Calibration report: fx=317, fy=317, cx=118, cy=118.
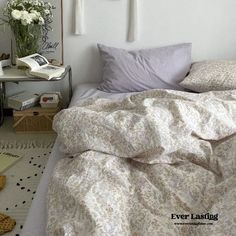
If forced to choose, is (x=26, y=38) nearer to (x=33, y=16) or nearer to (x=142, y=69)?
(x=33, y=16)

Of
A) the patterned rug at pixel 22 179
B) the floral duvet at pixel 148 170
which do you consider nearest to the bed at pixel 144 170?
the floral duvet at pixel 148 170

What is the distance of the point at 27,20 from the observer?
7.25ft

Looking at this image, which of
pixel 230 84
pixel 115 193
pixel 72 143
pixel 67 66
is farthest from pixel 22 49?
pixel 115 193

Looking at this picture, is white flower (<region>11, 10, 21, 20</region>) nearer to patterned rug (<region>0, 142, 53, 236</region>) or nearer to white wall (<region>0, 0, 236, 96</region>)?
white wall (<region>0, 0, 236, 96</region>)

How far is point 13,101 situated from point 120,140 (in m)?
1.54

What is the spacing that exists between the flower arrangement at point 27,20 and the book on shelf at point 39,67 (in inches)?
4.3

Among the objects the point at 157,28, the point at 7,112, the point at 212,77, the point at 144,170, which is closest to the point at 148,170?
the point at 144,170

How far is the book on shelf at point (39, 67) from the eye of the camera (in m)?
2.14

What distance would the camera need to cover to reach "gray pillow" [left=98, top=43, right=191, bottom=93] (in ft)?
7.79

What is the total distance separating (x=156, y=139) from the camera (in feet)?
3.91

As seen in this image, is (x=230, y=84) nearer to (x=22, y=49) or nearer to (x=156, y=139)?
(x=156, y=139)

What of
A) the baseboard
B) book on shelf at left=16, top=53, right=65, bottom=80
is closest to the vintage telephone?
book on shelf at left=16, top=53, right=65, bottom=80

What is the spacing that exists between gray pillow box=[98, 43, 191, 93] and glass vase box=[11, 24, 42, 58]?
502mm

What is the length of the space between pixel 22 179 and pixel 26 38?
1.05 meters
